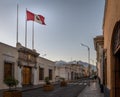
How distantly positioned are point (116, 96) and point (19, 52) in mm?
37549

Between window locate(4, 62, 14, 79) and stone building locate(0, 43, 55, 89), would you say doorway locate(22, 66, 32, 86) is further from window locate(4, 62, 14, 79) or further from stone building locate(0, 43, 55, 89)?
window locate(4, 62, 14, 79)

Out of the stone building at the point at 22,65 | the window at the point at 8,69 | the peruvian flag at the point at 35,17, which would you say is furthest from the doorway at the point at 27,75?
the peruvian flag at the point at 35,17

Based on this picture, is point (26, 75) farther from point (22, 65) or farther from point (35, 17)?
point (35, 17)

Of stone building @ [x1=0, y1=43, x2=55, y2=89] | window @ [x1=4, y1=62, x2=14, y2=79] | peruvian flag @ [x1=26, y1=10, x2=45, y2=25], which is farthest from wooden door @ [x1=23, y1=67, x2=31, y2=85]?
peruvian flag @ [x1=26, y1=10, x2=45, y2=25]

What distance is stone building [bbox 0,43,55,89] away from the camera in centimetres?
4141

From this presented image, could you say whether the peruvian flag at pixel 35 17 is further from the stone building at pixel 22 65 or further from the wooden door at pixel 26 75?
the wooden door at pixel 26 75

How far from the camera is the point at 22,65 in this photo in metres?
49.2

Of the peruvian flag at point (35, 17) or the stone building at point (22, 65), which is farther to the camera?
the peruvian flag at point (35, 17)

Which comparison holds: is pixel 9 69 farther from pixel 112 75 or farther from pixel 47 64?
pixel 112 75

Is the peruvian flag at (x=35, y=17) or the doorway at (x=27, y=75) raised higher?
the peruvian flag at (x=35, y=17)

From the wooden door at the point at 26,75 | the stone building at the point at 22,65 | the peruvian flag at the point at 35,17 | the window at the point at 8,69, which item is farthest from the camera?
the wooden door at the point at 26,75

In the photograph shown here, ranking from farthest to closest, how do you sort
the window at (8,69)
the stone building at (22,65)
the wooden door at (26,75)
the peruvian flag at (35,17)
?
the wooden door at (26,75) → the peruvian flag at (35,17) → the window at (8,69) → the stone building at (22,65)

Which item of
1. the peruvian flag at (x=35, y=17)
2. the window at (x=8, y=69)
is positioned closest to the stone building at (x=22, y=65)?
the window at (x=8, y=69)

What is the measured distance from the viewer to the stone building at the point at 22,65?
41406 mm
